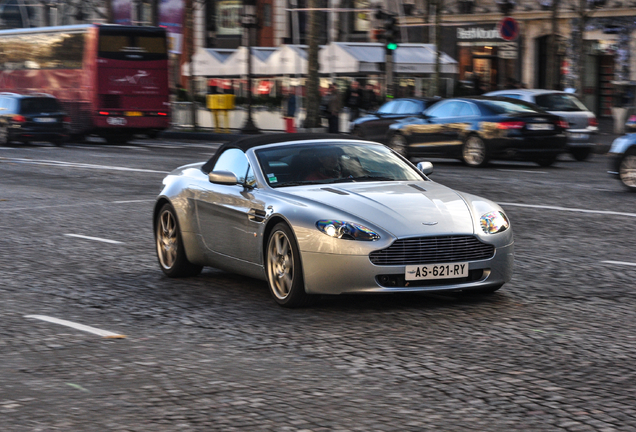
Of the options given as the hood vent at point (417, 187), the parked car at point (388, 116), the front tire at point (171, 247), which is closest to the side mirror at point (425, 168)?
the hood vent at point (417, 187)

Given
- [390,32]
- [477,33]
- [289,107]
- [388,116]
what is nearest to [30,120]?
[289,107]

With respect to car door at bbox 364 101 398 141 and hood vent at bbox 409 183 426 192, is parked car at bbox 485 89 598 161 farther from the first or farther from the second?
hood vent at bbox 409 183 426 192

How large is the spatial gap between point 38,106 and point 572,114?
16.0 m

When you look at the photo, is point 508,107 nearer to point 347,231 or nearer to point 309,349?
point 347,231

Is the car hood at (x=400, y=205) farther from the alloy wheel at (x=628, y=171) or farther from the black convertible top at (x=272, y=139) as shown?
the alloy wheel at (x=628, y=171)

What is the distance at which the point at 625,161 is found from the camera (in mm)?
16484

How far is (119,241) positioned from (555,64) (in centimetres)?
3551

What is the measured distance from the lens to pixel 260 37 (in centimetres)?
6347

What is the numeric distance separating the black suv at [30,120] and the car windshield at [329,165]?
24388 millimetres

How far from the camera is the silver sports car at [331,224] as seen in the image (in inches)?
279

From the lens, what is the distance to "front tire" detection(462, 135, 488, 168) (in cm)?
2150

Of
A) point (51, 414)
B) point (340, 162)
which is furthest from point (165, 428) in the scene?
point (340, 162)

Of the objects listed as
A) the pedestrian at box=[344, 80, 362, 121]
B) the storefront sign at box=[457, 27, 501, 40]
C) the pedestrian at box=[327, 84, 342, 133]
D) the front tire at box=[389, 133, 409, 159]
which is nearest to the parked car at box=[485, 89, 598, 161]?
the front tire at box=[389, 133, 409, 159]

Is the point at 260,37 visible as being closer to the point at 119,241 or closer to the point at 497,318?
the point at 119,241
